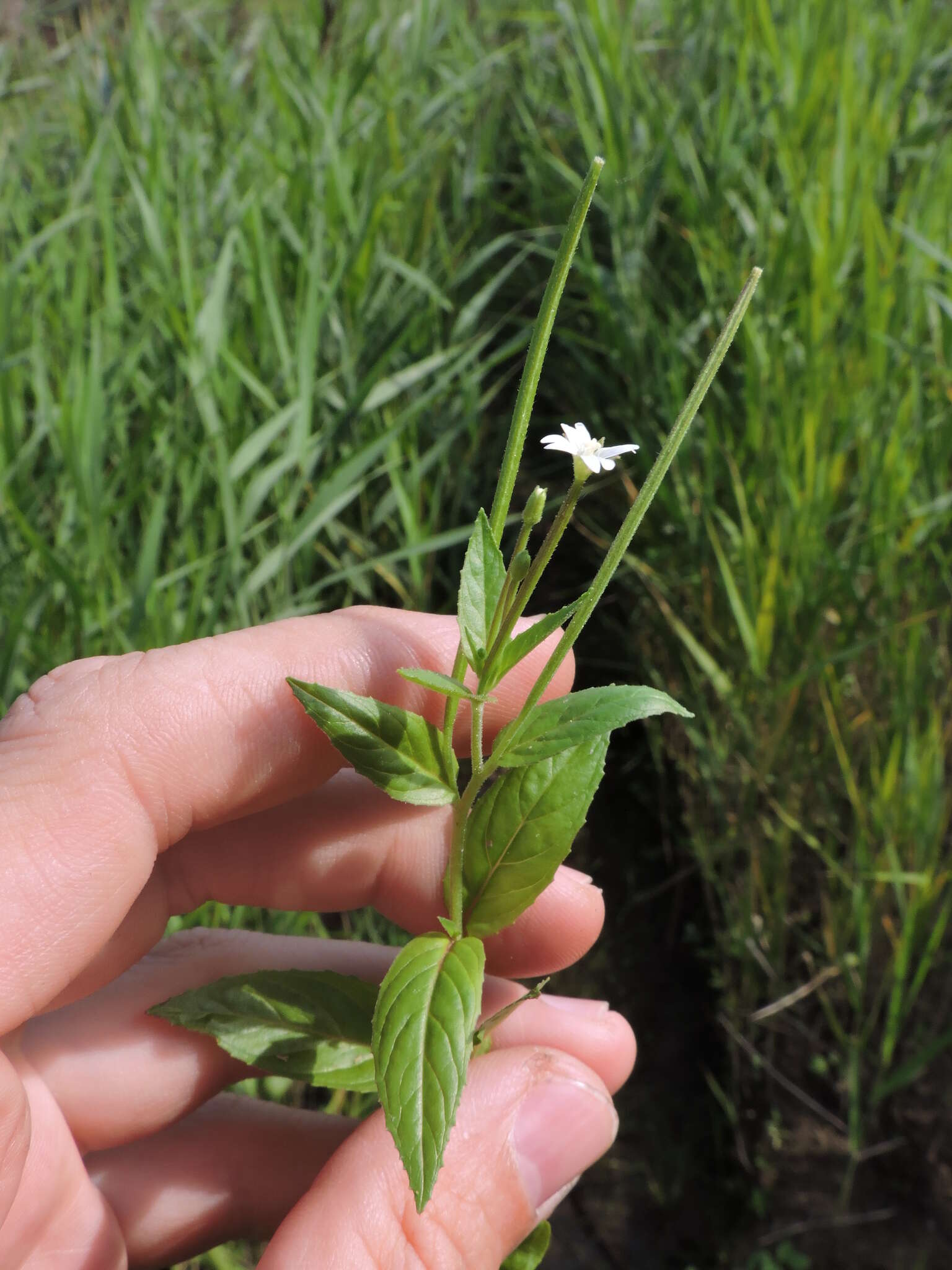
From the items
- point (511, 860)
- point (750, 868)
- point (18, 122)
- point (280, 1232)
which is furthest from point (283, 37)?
point (280, 1232)

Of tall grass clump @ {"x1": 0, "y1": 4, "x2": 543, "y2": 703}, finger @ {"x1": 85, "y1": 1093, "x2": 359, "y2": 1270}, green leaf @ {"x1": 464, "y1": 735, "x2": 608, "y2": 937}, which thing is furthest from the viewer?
tall grass clump @ {"x1": 0, "y1": 4, "x2": 543, "y2": 703}

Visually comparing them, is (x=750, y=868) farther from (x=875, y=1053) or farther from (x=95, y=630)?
(x=95, y=630)

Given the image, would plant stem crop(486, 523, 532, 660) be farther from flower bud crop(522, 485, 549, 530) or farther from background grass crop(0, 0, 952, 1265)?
background grass crop(0, 0, 952, 1265)

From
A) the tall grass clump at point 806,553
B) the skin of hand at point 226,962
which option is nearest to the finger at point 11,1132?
the skin of hand at point 226,962

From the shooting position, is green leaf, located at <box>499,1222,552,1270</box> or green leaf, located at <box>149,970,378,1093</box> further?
green leaf, located at <box>499,1222,552,1270</box>

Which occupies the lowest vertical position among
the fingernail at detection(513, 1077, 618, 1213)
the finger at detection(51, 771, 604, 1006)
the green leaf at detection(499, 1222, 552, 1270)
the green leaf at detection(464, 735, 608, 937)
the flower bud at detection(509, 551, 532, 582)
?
the green leaf at detection(499, 1222, 552, 1270)

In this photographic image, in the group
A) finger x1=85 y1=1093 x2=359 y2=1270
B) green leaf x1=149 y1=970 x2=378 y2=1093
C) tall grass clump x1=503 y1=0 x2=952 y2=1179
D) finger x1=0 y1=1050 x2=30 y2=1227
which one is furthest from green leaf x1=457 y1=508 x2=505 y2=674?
tall grass clump x1=503 y1=0 x2=952 y2=1179

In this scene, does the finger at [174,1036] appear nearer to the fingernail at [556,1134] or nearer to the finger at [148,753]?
the fingernail at [556,1134]

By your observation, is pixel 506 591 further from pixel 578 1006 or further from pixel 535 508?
pixel 578 1006
